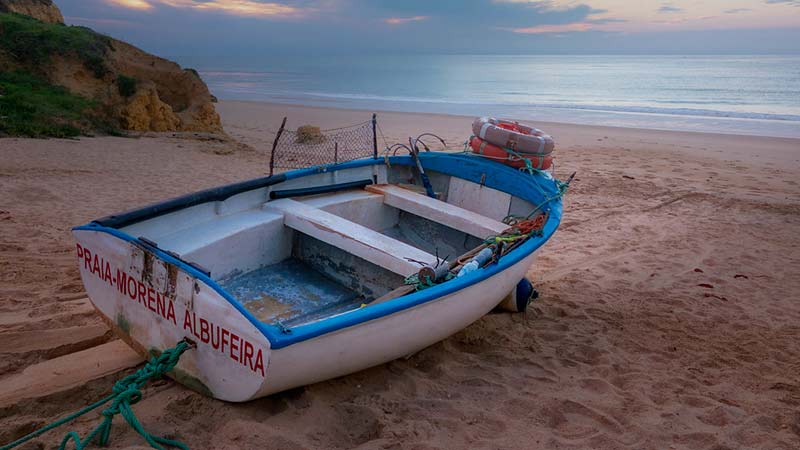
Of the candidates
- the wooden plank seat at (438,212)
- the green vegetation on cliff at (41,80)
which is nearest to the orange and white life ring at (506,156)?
the wooden plank seat at (438,212)

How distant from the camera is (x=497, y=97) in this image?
3244 cm

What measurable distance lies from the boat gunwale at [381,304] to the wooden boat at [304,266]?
10 mm

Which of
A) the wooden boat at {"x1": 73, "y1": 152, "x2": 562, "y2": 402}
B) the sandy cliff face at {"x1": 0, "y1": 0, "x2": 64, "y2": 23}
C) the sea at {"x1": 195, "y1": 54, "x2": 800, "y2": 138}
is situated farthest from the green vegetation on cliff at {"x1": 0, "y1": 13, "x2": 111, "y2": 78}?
the sea at {"x1": 195, "y1": 54, "x2": 800, "y2": 138}

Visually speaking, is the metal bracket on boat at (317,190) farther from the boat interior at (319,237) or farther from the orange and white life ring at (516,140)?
the orange and white life ring at (516,140)

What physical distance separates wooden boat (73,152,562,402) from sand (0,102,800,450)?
29 cm

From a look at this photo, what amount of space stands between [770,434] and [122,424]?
3799mm

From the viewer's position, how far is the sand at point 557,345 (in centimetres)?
322

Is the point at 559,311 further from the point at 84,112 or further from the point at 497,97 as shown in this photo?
the point at 497,97

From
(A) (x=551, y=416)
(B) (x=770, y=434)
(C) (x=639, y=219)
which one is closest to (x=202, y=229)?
(A) (x=551, y=416)

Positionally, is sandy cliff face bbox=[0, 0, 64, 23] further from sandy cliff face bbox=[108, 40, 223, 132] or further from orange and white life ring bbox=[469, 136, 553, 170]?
orange and white life ring bbox=[469, 136, 553, 170]

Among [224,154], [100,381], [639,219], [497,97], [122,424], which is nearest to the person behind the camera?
[122,424]

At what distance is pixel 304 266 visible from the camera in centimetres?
482

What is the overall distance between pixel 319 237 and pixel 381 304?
1.38m

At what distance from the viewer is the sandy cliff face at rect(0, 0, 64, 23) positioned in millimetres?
15960
